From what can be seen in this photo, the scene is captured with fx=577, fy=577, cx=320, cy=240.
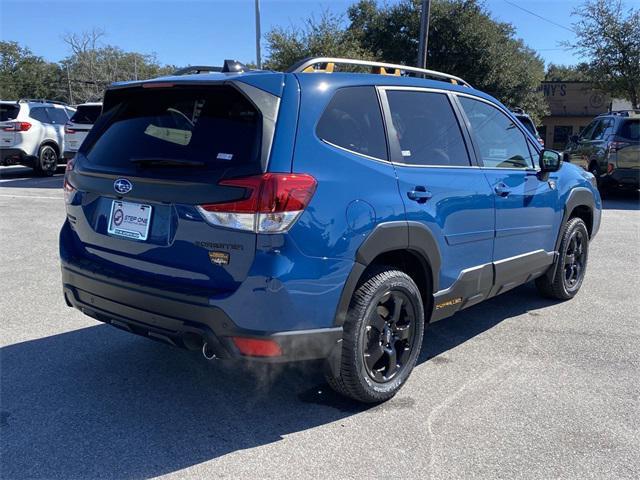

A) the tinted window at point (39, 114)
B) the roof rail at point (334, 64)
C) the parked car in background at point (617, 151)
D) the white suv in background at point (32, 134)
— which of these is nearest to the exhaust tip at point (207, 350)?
the roof rail at point (334, 64)

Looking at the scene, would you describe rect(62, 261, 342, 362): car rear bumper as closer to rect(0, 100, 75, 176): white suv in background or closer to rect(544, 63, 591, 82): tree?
rect(0, 100, 75, 176): white suv in background

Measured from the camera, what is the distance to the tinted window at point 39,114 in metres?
15.6

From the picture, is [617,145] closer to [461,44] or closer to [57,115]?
[461,44]

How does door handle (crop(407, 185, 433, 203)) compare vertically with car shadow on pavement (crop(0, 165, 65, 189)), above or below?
above

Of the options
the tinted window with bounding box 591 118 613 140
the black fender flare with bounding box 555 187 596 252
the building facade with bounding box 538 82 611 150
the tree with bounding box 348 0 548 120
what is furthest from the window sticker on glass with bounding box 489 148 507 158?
the building facade with bounding box 538 82 611 150

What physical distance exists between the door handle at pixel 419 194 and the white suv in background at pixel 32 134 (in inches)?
568

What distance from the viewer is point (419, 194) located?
136 inches

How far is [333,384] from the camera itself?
3295mm

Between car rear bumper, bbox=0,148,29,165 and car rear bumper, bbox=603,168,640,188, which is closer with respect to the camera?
car rear bumper, bbox=603,168,640,188

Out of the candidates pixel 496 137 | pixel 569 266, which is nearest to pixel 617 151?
pixel 569 266

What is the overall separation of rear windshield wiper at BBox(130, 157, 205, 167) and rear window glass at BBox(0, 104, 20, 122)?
1416cm

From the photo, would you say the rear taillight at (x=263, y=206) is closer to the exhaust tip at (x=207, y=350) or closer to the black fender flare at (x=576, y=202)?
the exhaust tip at (x=207, y=350)

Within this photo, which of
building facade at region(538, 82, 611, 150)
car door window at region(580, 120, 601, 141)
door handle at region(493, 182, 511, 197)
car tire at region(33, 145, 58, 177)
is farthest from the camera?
building facade at region(538, 82, 611, 150)

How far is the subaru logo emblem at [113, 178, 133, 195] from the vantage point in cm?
312
